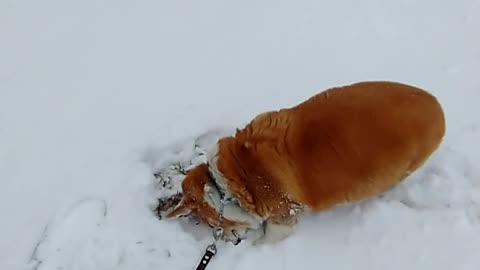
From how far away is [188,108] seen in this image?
4.19 m

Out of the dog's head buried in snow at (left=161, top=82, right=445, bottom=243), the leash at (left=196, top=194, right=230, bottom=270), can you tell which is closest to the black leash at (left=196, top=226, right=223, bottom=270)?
the leash at (left=196, top=194, right=230, bottom=270)

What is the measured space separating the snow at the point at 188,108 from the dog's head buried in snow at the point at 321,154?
307mm

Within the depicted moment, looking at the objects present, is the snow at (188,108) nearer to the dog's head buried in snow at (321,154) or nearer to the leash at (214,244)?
the leash at (214,244)

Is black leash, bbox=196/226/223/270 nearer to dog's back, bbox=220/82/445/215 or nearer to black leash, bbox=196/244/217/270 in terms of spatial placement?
black leash, bbox=196/244/217/270

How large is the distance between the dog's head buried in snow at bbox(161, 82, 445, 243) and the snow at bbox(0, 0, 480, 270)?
307 mm

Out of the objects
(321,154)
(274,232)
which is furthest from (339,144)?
(274,232)

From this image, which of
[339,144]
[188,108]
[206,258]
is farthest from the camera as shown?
[188,108]

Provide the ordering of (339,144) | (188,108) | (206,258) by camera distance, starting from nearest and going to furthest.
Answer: (339,144)
(206,258)
(188,108)

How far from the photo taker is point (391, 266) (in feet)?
11.4

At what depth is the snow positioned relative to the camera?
141 inches

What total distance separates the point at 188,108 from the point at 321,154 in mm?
1166

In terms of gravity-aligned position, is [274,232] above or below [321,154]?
below

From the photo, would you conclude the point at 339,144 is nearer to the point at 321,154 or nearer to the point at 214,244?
the point at 321,154

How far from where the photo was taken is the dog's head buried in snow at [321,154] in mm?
3270
